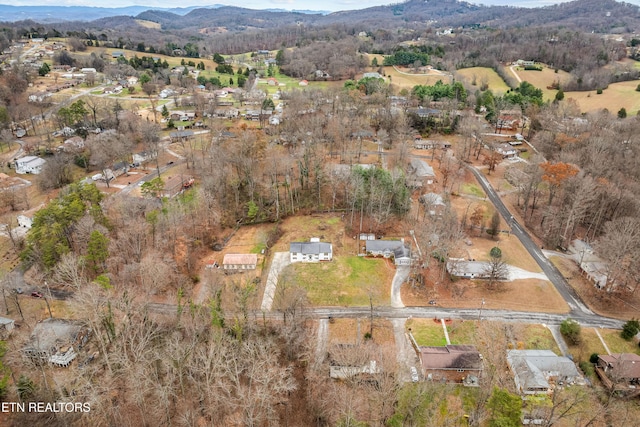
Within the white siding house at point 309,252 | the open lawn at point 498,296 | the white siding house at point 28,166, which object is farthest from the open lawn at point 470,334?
the white siding house at point 28,166

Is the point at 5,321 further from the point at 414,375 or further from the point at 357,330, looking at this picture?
the point at 414,375

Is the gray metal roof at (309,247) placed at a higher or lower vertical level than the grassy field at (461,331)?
higher

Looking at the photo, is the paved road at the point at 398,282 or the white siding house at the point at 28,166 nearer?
the paved road at the point at 398,282

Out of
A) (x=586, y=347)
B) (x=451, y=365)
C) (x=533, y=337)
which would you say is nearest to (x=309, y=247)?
(x=451, y=365)

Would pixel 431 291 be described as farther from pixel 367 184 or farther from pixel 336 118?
pixel 336 118

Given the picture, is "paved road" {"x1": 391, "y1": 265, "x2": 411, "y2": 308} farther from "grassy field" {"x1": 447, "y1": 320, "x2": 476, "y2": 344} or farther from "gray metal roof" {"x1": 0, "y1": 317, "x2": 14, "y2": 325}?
"gray metal roof" {"x1": 0, "y1": 317, "x2": 14, "y2": 325}

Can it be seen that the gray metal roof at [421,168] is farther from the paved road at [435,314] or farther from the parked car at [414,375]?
the parked car at [414,375]
